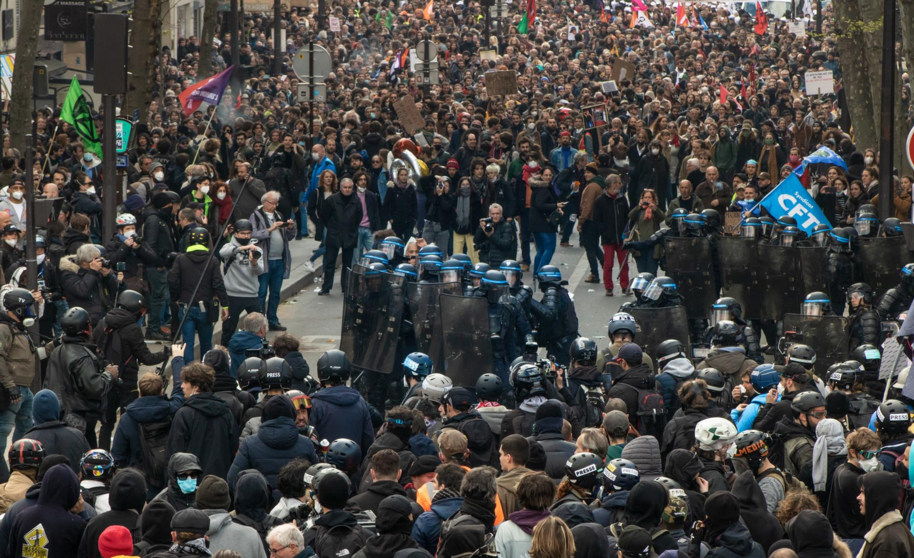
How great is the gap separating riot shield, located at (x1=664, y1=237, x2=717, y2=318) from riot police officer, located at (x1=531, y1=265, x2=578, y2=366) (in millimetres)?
2425

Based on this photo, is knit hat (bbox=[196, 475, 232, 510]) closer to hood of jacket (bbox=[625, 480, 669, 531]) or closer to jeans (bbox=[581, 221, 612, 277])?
hood of jacket (bbox=[625, 480, 669, 531])

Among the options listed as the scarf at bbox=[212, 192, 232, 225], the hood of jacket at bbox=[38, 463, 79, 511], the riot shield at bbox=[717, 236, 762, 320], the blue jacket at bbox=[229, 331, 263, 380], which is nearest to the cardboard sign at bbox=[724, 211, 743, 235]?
the riot shield at bbox=[717, 236, 762, 320]

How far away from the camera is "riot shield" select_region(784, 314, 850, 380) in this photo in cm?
1216

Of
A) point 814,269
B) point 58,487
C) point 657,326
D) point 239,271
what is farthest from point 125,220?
point 58,487

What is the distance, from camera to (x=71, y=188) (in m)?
16.8

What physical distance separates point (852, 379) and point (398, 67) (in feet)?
83.4

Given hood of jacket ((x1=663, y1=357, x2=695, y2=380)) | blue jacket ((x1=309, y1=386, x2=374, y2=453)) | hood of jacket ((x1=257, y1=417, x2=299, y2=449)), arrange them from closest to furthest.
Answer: hood of jacket ((x1=257, y1=417, x2=299, y2=449)) < blue jacket ((x1=309, y1=386, x2=374, y2=453)) < hood of jacket ((x1=663, y1=357, x2=695, y2=380))

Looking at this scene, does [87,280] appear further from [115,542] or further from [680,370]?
[115,542]

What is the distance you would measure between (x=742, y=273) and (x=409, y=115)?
8906 millimetres

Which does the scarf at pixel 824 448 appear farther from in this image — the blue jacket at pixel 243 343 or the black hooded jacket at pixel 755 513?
the blue jacket at pixel 243 343

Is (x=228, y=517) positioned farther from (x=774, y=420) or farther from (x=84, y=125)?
(x=84, y=125)

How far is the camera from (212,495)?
21.3ft

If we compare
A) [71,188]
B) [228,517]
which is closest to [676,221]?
[71,188]

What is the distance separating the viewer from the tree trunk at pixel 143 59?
21266mm
